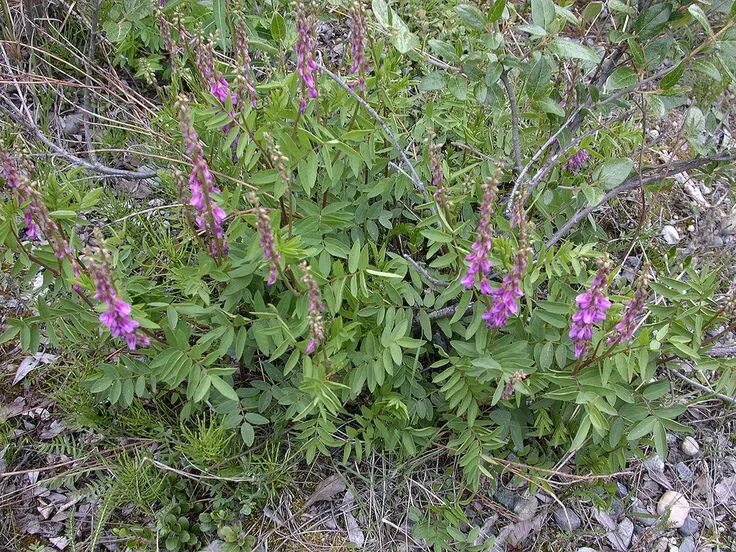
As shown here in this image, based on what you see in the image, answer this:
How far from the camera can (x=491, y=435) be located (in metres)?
2.54

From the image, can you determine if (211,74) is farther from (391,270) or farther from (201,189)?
(391,270)

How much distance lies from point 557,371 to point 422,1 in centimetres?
278

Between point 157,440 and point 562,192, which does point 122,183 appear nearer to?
point 157,440

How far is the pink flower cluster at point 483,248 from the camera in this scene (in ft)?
6.64

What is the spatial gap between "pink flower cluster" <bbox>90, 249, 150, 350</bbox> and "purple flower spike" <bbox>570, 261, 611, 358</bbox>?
1.48 metres

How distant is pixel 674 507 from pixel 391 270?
168 cm

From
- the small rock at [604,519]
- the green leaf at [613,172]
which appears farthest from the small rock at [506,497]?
the green leaf at [613,172]

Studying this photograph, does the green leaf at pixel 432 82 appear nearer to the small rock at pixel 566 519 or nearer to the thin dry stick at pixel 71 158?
the thin dry stick at pixel 71 158

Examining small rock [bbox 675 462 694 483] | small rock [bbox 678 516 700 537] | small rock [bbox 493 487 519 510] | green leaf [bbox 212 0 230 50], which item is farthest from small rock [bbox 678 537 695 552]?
green leaf [bbox 212 0 230 50]

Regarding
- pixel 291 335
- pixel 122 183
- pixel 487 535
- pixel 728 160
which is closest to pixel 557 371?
pixel 487 535

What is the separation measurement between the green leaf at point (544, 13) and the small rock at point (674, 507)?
82.5 inches

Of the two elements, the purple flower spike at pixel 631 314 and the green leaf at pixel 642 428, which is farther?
the green leaf at pixel 642 428

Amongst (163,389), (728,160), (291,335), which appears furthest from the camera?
(163,389)

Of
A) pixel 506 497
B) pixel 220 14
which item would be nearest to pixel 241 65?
pixel 220 14
